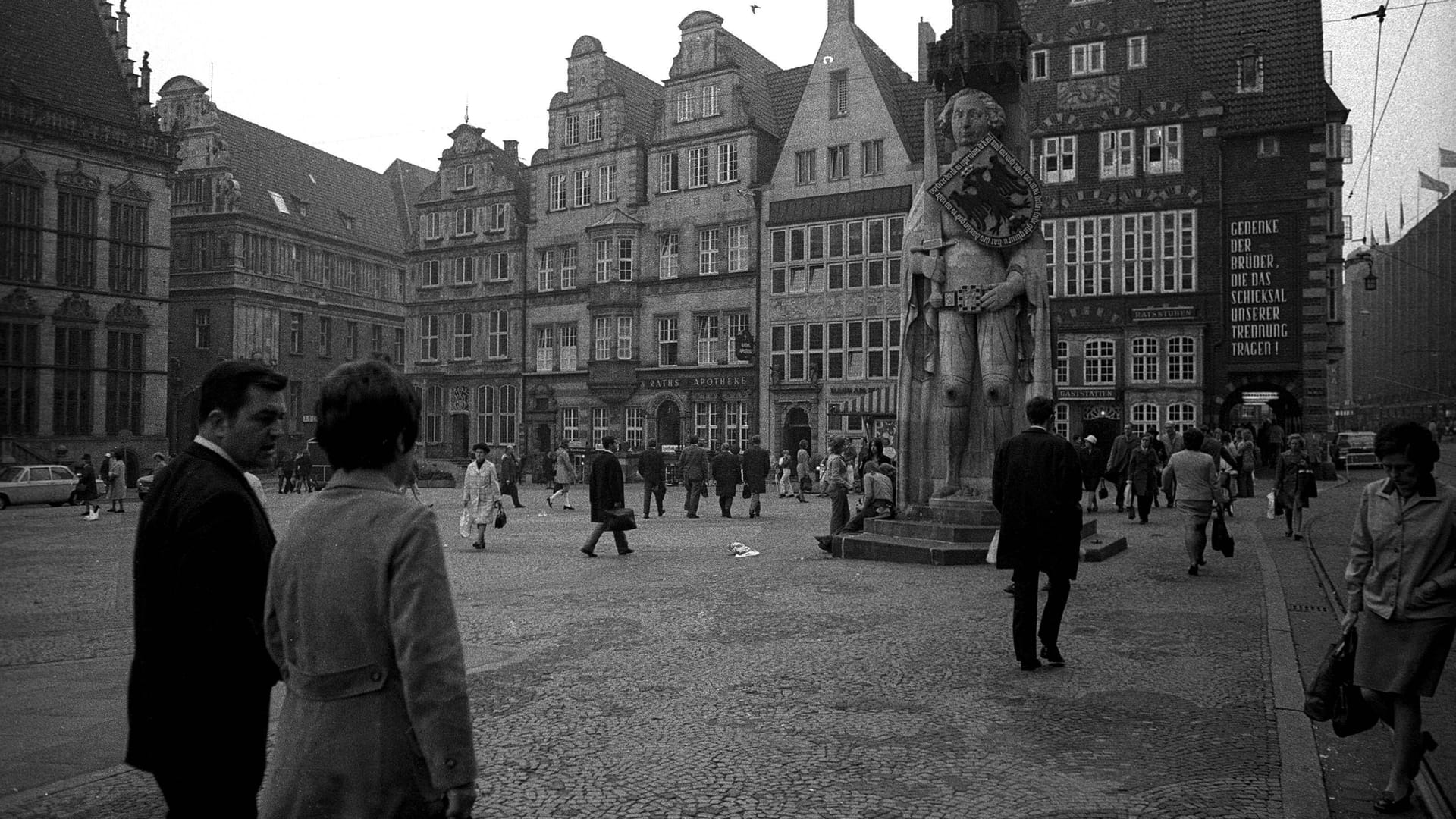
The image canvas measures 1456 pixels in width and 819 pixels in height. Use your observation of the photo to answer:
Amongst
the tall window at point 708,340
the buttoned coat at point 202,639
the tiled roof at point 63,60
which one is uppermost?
the tiled roof at point 63,60

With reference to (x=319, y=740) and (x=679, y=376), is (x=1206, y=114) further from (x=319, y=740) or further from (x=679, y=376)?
(x=319, y=740)

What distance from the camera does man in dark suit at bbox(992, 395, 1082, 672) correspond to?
7.27 m

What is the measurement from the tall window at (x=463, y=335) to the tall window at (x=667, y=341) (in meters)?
10.2

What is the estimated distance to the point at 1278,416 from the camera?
37281 mm

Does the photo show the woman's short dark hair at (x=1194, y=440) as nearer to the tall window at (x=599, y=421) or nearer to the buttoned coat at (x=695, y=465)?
the buttoned coat at (x=695, y=465)

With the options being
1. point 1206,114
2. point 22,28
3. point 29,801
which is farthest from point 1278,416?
point 22,28

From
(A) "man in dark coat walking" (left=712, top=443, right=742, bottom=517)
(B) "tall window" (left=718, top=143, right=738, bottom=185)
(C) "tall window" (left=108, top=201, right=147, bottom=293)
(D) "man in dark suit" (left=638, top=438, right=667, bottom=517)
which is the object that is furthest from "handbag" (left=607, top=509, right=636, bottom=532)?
(C) "tall window" (left=108, top=201, right=147, bottom=293)

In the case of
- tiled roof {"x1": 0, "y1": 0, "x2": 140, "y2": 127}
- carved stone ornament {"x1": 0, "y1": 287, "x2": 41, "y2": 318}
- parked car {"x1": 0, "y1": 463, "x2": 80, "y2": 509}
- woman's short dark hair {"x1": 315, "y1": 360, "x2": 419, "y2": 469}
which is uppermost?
tiled roof {"x1": 0, "y1": 0, "x2": 140, "y2": 127}

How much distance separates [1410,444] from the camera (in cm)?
461

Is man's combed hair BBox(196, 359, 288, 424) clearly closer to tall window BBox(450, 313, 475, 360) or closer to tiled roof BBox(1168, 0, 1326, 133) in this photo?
tiled roof BBox(1168, 0, 1326, 133)

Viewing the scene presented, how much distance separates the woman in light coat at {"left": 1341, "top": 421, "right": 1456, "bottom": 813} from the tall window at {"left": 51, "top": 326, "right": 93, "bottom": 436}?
153 feet

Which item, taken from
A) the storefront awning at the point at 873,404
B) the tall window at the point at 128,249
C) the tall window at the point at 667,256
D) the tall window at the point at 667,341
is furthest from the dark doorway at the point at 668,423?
the tall window at the point at 128,249

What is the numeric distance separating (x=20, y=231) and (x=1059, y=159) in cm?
3829

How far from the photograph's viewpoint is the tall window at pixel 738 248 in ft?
139
